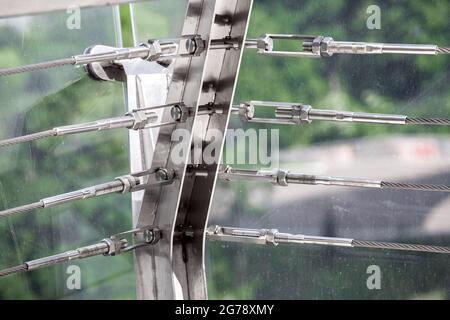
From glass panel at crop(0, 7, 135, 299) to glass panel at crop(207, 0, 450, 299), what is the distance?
0.21 m

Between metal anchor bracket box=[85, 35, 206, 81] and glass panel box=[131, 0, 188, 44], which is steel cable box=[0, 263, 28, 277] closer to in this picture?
metal anchor bracket box=[85, 35, 206, 81]

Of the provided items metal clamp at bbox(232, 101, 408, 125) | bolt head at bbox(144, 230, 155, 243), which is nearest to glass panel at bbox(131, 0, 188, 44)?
metal clamp at bbox(232, 101, 408, 125)

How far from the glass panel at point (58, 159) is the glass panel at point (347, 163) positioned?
0.21m

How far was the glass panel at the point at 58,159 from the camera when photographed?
1684 mm

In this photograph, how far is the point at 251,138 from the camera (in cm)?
189

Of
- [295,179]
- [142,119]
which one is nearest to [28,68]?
[142,119]

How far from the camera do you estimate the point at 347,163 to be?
179 cm

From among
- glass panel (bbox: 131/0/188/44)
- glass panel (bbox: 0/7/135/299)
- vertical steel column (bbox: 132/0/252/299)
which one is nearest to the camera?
vertical steel column (bbox: 132/0/252/299)

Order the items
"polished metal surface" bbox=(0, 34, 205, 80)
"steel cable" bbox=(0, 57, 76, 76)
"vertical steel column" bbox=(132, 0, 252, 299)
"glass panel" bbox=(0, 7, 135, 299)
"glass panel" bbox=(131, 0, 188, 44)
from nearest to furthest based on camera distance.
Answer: "steel cable" bbox=(0, 57, 76, 76), "polished metal surface" bbox=(0, 34, 205, 80), "vertical steel column" bbox=(132, 0, 252, 299), "glass panel" bbox=(0, 7, 135, 299), "glass panel" bbox=(131, 0, 188, 44)

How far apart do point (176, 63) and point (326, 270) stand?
550 mm

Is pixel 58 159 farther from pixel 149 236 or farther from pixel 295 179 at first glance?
pixel 295 179

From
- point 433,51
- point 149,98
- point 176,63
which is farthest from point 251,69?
point 433,51

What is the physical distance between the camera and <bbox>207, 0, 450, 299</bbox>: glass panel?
5.65 ft
